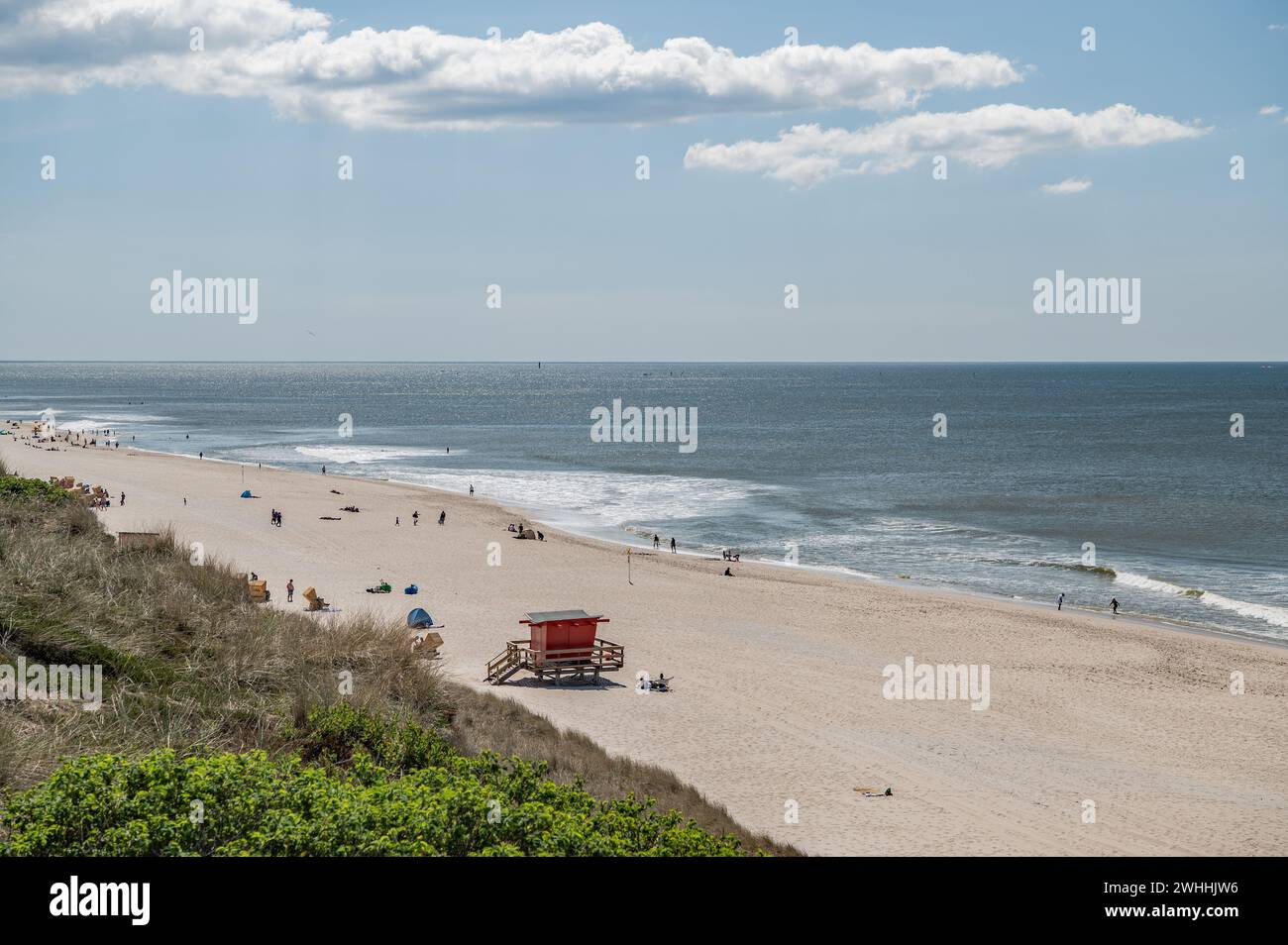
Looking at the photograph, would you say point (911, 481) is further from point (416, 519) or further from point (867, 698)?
point (867, 698)

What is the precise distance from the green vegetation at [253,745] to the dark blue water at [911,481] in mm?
29733

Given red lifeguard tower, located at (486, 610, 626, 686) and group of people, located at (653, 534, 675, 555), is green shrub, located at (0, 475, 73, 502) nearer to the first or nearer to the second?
red lifeguard tower, located at (486, 610, 626, 686)

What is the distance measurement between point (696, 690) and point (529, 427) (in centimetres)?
10253

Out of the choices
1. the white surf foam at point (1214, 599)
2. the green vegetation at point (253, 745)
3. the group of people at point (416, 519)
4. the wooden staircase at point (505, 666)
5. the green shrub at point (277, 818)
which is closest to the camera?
the green shrub at point (277, 818)

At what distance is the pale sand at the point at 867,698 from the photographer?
17.2 metres

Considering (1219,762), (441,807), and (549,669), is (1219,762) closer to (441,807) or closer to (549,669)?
(549,669)

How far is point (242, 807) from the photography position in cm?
680
